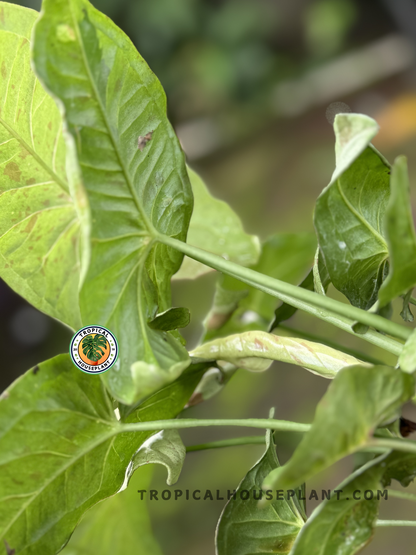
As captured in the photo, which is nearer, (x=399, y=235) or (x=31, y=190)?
(x=399, y=235)

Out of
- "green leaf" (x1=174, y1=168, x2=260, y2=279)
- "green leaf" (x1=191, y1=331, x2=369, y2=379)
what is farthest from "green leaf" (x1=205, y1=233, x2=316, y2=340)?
"green leaf" (x1=191, y1=331, x2=369, y2=379)

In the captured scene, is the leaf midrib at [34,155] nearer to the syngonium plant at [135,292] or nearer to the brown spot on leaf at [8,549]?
the syngonium plant at [135,292]

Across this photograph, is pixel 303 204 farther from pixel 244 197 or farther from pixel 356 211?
pixel 356 211

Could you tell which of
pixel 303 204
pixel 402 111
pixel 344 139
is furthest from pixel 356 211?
pixel 402 111

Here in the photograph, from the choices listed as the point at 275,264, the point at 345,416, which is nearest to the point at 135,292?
the point at 345,416

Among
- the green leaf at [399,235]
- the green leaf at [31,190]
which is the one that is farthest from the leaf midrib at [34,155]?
the green leaf at [399,235]

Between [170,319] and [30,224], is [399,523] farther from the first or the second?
[30,224]
